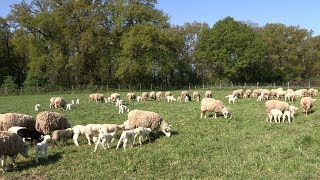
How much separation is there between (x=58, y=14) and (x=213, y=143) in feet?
162

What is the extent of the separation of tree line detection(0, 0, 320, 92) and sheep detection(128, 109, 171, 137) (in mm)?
43246

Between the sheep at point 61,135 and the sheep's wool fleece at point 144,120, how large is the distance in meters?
2.60

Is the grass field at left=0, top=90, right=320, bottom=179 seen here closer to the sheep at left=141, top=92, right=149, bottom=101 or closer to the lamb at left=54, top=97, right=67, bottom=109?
the lamb at left=54, top=97, right=67, bottom=109

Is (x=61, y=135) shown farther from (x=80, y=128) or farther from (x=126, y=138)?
(x=126, y=138)

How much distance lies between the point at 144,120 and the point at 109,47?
47.9 m

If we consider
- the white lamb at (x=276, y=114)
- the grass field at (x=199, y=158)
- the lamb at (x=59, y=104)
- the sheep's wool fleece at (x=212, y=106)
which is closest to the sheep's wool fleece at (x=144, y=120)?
the grass field at (x=199, y=158)

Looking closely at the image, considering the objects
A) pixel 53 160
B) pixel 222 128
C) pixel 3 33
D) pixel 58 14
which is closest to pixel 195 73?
pixel 58 14

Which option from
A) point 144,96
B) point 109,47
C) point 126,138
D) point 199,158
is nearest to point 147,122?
point 126,138

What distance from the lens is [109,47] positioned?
62.7 meters

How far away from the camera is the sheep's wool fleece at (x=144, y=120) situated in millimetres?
16125

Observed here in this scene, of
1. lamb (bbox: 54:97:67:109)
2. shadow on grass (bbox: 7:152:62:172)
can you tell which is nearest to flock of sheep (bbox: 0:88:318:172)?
shadow on grass (bbox: 7:152:62:172)

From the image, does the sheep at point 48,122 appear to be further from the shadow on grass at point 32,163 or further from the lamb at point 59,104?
the lamb at point 59,104

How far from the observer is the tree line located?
5894 centimetres

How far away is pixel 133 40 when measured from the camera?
194ft
